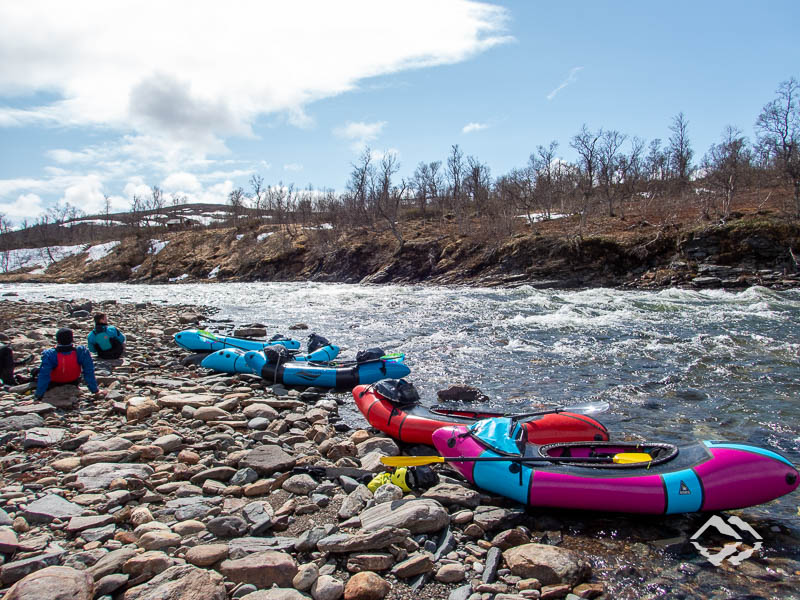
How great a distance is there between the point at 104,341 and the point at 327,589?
805cm

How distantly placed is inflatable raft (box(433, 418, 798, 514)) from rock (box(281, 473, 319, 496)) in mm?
1385

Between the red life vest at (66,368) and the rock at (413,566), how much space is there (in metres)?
5.74

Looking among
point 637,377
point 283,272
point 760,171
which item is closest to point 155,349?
point 637,377

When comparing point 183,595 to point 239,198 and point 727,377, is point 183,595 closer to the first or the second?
point 727,377

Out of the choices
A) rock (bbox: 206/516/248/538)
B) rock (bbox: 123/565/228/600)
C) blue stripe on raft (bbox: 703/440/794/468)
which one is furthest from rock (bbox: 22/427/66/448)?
blue stripe on raft (bbox: 703/440/794/468)

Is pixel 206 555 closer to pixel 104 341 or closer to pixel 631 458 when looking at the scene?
pixel 631 458

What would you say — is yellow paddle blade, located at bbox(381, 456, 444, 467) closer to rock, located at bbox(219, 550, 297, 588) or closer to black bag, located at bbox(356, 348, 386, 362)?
rock, located at bbox(219, 550, 297, 588)

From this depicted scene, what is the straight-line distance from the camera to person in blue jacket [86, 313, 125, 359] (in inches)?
342

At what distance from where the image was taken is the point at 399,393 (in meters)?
5.96

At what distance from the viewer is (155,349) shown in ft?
33.9

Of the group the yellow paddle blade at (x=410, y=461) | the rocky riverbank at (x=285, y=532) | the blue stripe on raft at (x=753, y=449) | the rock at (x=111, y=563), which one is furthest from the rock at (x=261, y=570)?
the blue stripe on raft at (x=753, y=449)

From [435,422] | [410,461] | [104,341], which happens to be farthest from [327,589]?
[104,341]

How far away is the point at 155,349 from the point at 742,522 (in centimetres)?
1081

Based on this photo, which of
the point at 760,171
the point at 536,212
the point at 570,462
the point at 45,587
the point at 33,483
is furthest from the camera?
the point at 536,212
